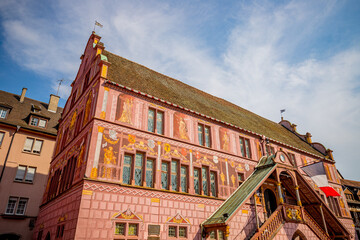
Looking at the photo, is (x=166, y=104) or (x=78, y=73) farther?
(x=78, y=73)

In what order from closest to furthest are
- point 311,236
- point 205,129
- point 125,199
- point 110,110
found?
1. point 125,199
2. point 110,110
3. point 311,236
4. point 205,129

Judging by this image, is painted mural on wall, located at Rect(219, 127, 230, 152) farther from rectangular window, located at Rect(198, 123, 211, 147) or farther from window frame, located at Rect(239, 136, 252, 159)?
window frame, located at Rect(239, 136, 252, 159)

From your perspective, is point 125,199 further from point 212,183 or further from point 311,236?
point 311,236

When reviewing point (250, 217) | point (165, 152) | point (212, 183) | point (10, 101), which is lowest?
point (250, 217)

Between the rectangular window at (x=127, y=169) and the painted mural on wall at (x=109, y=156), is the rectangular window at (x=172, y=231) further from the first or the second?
the painted mural on wall at (x=109, y=156)

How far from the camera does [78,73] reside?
74.7 ft

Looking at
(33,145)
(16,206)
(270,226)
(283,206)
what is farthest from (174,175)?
(33,145)

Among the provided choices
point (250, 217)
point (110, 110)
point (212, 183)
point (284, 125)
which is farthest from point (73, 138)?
point (284, 125)

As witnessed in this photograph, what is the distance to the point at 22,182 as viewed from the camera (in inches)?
952

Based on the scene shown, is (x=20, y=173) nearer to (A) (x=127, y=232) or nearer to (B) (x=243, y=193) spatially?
(A) (x=127, y=232)

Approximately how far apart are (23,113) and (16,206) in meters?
10.0

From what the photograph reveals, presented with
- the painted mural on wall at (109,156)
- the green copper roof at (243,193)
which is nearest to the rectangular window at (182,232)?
the green copper roof at (243,193)

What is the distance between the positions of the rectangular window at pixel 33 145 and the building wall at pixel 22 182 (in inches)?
12.2

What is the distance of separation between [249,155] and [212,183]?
5134mm
